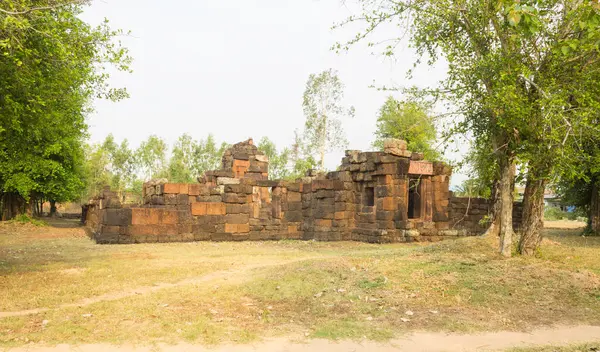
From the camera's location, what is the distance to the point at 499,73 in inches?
358

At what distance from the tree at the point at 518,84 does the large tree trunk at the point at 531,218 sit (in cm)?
2

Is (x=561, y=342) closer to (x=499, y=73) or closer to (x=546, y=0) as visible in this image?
(x=499, y=73)

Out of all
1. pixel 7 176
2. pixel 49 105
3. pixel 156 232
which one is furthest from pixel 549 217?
pixel 49 105

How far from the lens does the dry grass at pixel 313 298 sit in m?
6.28

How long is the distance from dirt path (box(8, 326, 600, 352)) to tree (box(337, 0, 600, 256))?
10.7 feet

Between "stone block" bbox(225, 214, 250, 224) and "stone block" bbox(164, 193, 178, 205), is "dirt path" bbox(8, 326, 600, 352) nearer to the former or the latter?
"stone block" bbox(164, 193, 178, 205)

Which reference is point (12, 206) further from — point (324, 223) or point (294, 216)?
point (324, 223)

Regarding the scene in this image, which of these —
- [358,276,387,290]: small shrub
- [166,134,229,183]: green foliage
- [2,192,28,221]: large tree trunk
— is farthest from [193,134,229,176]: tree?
[358,276,387,290]: small shrub

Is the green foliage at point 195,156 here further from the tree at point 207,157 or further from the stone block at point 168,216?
the stone block at point 168,216

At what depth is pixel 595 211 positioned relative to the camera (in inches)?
878

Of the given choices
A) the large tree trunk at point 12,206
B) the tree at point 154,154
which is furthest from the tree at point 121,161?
the large tree trunk at point 12,206

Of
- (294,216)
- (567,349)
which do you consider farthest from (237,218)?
(567,349)

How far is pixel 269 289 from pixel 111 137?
60.8 meters

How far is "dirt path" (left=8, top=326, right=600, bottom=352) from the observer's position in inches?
218
